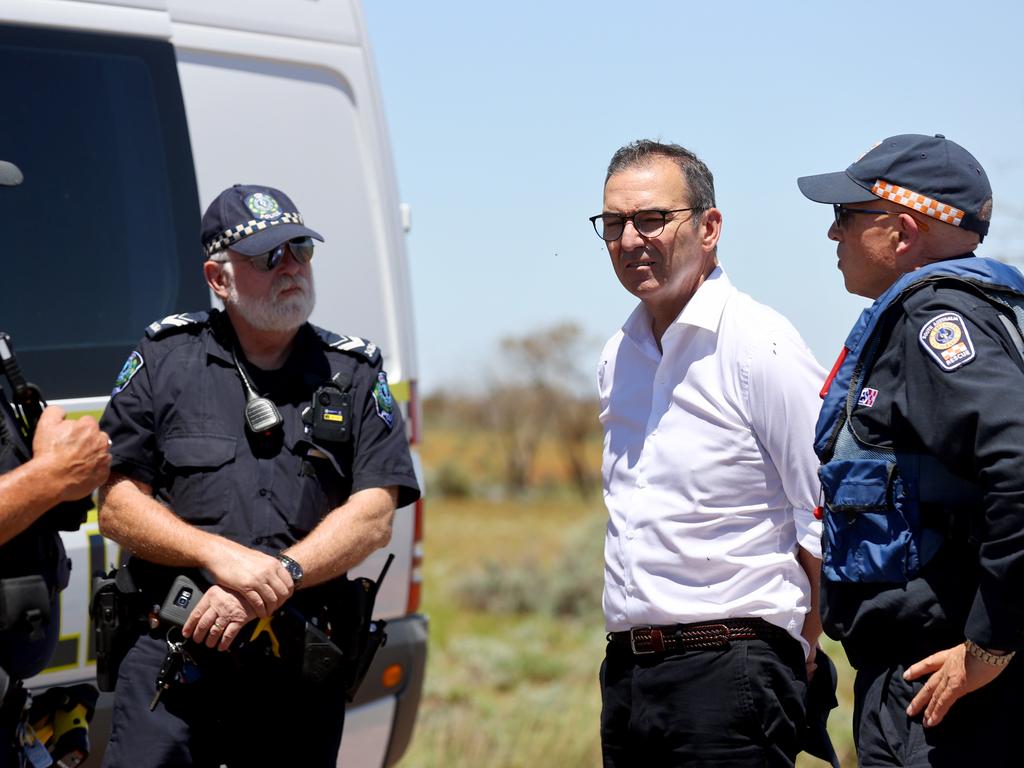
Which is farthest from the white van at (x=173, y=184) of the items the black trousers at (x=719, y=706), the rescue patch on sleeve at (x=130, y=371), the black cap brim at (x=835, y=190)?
the black cap brim at (x=835, y=190)

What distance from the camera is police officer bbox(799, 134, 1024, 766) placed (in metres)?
2.32

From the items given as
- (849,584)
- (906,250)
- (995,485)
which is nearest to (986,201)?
(906,250)

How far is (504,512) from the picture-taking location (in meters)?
27.6

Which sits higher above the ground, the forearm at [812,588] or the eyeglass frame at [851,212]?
the eyeglass frame at [851,212]

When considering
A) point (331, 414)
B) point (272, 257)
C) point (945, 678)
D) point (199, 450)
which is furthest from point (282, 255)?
point (945, 678)

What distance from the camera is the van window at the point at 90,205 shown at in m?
3.57

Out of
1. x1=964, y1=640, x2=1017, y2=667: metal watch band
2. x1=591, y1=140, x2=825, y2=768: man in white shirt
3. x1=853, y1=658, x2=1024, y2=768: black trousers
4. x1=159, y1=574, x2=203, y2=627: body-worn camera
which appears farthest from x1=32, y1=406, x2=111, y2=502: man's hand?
x1=964, y1=640, x2=1017, y2=667: metal watch band

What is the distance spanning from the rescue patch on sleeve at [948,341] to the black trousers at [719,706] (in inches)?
31.8

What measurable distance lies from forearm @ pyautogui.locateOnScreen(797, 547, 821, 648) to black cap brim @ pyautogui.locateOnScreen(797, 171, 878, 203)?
31.7 inches

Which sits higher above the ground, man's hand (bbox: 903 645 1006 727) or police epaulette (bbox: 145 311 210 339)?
police epaulette (bbox: 145 311 210 339)

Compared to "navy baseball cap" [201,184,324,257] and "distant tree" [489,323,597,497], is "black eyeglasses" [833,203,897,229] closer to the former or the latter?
"navy baseball cap" [201,184,324,257]

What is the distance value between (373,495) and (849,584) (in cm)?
124

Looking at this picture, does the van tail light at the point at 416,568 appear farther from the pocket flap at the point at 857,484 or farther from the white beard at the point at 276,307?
the pocket flap at the point at 857,484

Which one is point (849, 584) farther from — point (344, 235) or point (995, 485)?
point (344, 235)
